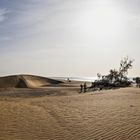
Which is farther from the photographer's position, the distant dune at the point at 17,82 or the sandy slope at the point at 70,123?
the distant dune at the point at 17,82

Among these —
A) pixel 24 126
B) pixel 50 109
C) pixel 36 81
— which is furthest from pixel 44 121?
pixel 36 81

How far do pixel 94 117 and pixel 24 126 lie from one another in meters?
3.53

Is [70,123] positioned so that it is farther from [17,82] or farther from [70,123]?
[17,82]

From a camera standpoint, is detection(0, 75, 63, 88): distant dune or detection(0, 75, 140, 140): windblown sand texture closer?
detection(0, 75, 140, 140): windblown sand texture

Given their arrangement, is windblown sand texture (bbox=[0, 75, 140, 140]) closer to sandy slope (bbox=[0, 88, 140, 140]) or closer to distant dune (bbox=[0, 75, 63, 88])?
sandy slope (bbox=[0, 88, 140, 140])

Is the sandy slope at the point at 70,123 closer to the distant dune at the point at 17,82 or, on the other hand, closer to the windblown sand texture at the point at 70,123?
the windblown sand texture at the point at 70,123

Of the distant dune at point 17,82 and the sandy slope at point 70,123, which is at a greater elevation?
the distant dune at point 17,82

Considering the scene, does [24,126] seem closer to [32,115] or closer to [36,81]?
[32,115]

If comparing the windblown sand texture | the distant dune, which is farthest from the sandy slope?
the distant dune

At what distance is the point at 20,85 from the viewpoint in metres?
54.1

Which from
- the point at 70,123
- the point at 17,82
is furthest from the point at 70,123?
the point at 17,82

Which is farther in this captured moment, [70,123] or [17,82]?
[17,82]

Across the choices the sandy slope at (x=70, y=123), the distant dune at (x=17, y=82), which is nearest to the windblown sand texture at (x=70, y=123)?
the sandy slope at (x=70, y=123)

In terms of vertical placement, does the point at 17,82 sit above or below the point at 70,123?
above
